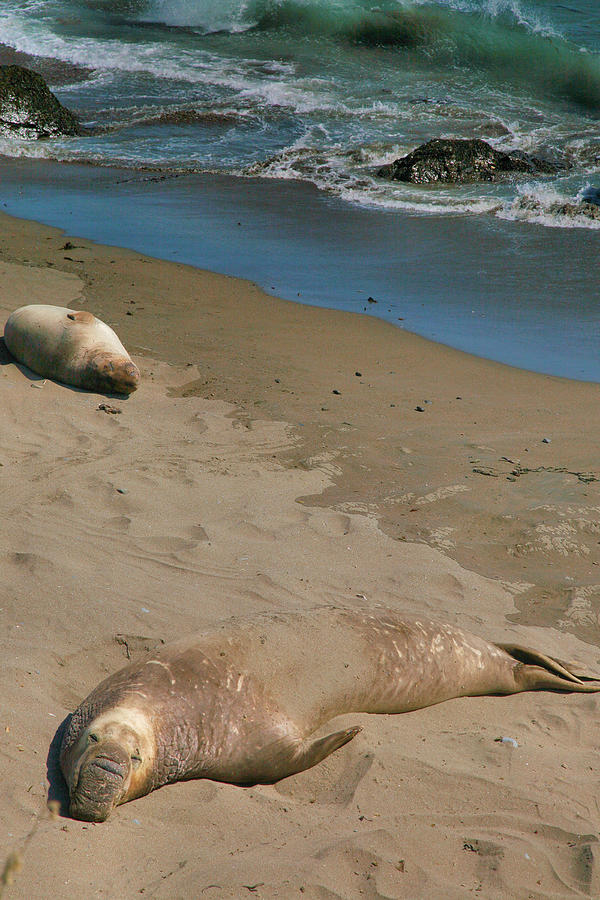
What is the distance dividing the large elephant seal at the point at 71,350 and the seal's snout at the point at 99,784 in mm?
4288

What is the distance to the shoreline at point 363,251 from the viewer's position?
28.1ft

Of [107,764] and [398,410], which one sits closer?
[107,764]

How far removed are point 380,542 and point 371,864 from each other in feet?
7.62

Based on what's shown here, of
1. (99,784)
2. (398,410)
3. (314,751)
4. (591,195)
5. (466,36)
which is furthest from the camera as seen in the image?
(466,36)

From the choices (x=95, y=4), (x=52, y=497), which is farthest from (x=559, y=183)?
(x=95, y=4)

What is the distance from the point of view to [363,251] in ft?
A: 35.5

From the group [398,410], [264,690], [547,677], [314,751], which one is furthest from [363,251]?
[314,751]

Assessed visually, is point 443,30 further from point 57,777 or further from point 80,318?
point 57,777

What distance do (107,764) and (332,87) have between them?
835 inches

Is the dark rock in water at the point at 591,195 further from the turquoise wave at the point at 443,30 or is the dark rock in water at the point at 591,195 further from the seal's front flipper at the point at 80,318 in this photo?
the seal's front flipper at the point at 80,318

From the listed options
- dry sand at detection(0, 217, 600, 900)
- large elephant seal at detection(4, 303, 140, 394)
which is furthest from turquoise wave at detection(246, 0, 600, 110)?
large elephant seal at detection(4, 303, 140, 394)

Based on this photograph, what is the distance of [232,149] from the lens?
1638 cm

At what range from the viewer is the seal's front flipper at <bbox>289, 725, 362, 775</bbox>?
315 centimetres

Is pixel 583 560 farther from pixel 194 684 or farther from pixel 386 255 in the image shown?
pixel 386 255
